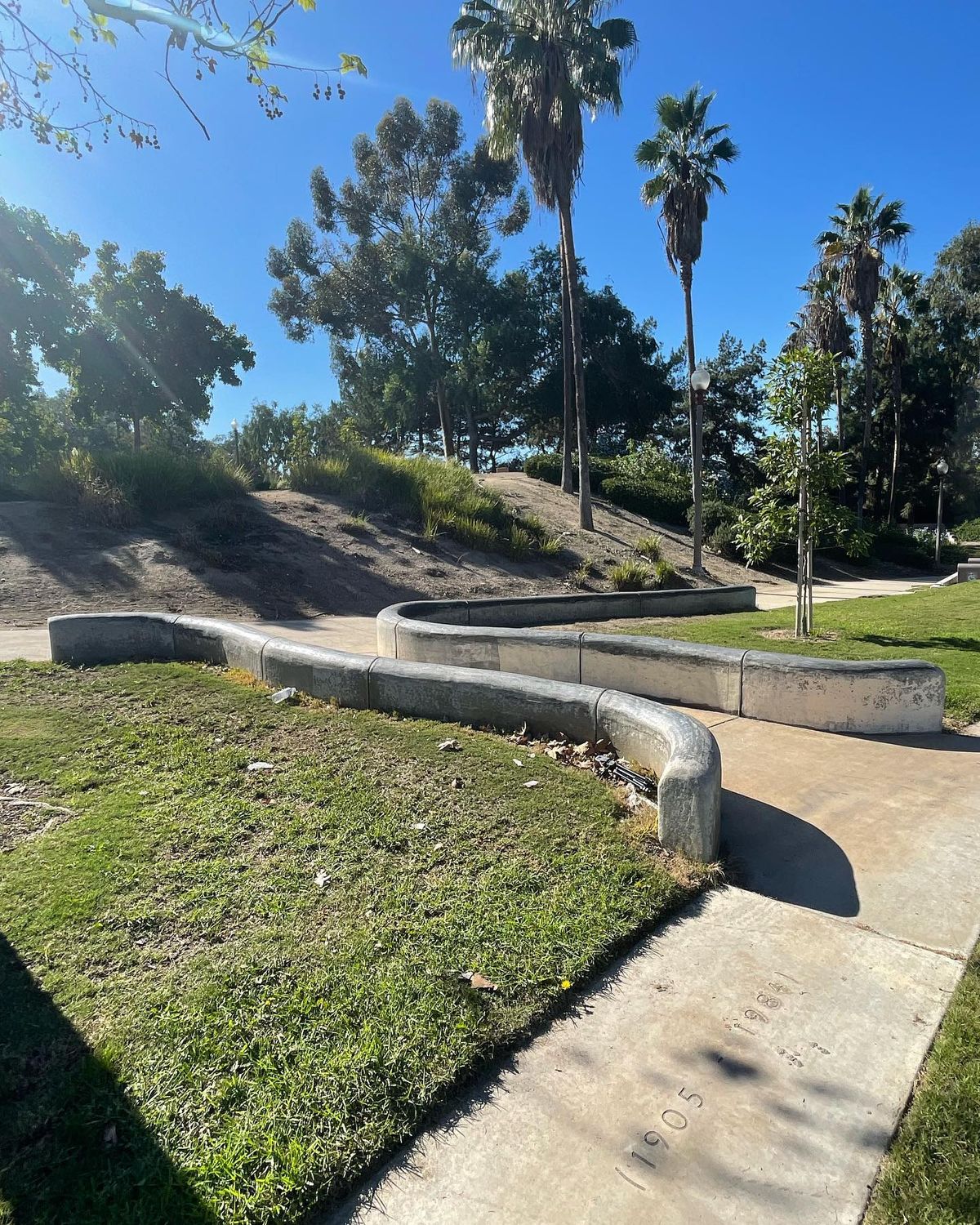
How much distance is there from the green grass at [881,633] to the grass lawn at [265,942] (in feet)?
13.4

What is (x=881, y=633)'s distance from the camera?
352 inches

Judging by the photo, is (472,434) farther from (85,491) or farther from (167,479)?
(85,491)

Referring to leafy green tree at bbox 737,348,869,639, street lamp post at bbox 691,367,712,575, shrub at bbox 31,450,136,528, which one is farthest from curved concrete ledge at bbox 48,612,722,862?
street lamp post at bbox 691,367,712,575

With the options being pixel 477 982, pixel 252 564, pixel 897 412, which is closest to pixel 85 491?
pixel 252 564

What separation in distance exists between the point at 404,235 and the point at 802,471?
102 ft

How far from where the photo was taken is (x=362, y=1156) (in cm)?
175

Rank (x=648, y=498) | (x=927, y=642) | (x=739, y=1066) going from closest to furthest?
(x=739, y=1066)
(x=927, y=642)
(x=648, y=498)

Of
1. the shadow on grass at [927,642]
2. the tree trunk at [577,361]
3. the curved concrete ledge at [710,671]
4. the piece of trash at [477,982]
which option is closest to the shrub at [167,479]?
the curved concrete ledge at [710,671]

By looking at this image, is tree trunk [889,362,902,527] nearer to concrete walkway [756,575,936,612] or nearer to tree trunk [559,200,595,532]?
concrete walkway [756,575,936,612]

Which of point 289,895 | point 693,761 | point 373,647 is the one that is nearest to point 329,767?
point 289,895

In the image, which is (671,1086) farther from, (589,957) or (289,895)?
(289,895)

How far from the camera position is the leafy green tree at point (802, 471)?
819 cm

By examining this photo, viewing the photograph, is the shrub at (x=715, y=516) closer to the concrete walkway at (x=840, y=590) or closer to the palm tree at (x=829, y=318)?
the concrete walkway at (x=840, y=590)

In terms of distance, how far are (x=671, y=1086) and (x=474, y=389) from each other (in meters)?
35.6
